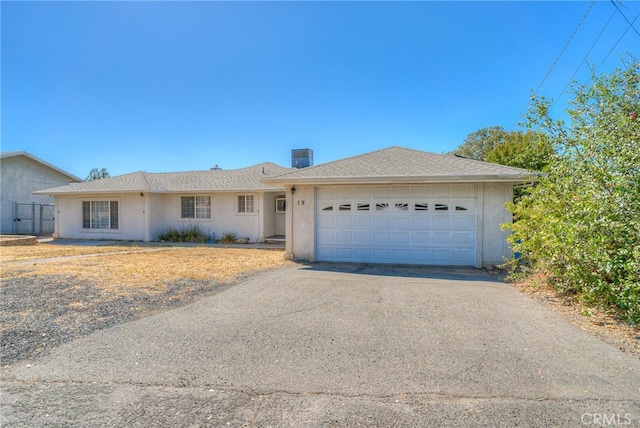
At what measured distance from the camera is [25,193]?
73.7ft

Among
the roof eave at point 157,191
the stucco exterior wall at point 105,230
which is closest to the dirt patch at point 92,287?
the roof eave at point 157,191

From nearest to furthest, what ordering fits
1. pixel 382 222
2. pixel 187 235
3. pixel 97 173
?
pixel 382 222 → pixel 187 235 → pixel 97 173

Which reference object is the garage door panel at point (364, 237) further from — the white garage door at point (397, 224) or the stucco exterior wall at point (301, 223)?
the stucco exterior wall at point (301, 223)

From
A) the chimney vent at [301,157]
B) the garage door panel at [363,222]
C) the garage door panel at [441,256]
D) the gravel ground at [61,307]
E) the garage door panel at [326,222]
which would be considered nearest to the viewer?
the gravel ground at [61,307]

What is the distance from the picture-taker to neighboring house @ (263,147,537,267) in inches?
401

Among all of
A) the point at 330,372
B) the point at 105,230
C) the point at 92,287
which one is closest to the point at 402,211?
the point at 330,372

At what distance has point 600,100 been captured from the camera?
223 inches

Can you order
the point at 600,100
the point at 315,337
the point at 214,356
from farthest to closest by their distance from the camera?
1. the point at 600,100
2. the point at 315,337
3. the point at 214,356

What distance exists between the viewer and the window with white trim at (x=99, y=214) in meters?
18.6

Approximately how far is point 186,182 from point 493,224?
15.9 metres

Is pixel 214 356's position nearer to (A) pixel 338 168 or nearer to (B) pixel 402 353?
(B) pixel 402 353

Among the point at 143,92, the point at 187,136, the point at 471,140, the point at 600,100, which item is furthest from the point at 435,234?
the point at 471,140

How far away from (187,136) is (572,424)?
80.1 feet

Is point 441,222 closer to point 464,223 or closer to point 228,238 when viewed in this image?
point 464,223
